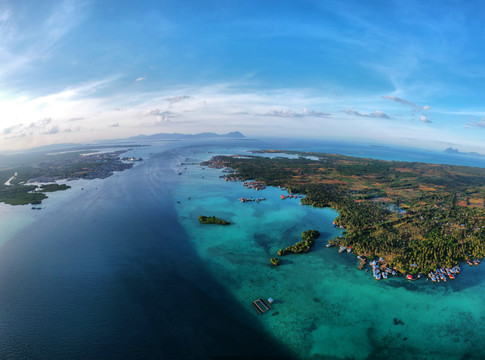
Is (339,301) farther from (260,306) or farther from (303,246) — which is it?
(303,246)

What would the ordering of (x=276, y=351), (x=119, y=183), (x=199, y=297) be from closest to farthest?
(x=276, y=351) < (x=199, y=297) < (x=119, y=183)

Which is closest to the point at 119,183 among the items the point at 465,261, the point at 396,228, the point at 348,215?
the point at 348,215

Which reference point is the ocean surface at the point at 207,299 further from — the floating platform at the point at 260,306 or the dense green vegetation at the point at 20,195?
the dense green vegetation at the point at 20,195

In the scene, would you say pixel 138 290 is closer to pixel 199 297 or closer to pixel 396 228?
pixel 199 297

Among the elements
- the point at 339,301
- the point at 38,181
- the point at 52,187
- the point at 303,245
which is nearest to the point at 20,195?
the point at 52,187

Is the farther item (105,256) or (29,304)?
(105,256)

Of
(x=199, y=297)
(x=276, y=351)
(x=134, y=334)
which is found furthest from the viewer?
(x=199, y=297)
